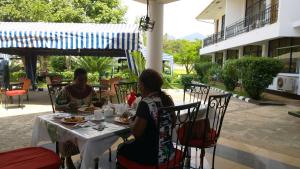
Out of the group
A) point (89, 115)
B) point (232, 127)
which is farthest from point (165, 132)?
point (232, 127)

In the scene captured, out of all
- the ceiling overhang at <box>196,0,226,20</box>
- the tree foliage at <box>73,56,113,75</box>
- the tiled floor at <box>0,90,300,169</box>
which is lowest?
the tiled floor at <box>0,90,300,169</box>

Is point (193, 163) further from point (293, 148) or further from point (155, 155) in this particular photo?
point (293, 148)

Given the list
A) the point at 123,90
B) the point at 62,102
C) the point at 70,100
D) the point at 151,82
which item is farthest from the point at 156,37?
the point at 151,82

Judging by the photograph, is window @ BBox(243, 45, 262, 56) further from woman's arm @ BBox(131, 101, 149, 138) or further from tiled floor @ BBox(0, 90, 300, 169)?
woman's arm @ BBox(131, 101, 149, 138)

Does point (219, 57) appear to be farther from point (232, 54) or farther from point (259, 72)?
point (259, 72)

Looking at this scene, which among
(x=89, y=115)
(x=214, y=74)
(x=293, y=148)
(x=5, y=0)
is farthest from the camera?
(x=5, y=0)

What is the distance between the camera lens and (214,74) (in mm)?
16234

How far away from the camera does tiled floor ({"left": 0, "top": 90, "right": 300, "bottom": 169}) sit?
4.12m

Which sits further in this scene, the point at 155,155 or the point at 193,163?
the point at 193,163

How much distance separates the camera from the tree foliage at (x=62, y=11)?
778 inches

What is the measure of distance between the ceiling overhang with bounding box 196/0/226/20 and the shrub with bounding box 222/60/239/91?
7.95 metres

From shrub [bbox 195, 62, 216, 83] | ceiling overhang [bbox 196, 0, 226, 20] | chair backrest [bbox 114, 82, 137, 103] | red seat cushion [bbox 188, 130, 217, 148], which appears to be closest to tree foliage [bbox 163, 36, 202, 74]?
ceiling overhang [bbox 196, 0, 226, 20]

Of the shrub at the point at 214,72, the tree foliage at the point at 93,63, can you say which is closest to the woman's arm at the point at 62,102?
the tree foliage at the point at 93,63

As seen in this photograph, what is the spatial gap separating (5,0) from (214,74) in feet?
54.3
